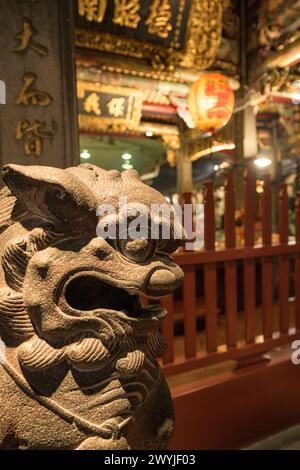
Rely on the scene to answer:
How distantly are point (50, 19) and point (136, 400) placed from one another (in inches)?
63.4

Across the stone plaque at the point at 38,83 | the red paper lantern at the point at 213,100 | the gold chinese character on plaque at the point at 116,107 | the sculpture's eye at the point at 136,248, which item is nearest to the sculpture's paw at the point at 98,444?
the sculpture's eye at the point at 136,248

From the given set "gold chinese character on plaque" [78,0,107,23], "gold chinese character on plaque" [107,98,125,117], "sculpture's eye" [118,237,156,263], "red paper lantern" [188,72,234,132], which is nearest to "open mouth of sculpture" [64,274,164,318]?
"sculpture's eye" [118,237,156,263]

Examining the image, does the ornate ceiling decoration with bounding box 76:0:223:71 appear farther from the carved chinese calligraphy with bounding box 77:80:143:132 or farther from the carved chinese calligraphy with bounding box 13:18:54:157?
the carved chinese calligraphy with bounding box 13:18:54:157

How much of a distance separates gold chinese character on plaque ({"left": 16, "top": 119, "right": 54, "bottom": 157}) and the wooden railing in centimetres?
84

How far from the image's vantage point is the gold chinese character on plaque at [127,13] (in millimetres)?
3594

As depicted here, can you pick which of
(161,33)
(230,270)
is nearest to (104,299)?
(230,270)

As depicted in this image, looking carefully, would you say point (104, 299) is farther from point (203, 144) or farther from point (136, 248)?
point (203, 144)

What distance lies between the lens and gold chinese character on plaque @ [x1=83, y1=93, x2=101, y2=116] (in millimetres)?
4113

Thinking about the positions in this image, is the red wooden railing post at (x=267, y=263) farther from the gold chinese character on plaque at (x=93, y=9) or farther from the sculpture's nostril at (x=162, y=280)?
the gold chinese character on plaque at (x=93, y=9)

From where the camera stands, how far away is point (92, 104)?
415 centimetres

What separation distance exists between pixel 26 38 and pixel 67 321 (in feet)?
4.44

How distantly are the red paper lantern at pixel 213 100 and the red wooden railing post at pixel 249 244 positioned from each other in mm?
2147
